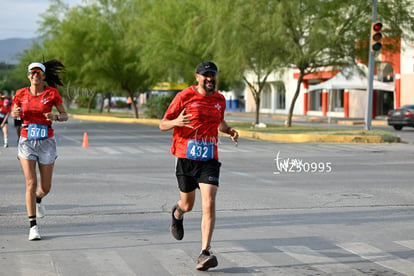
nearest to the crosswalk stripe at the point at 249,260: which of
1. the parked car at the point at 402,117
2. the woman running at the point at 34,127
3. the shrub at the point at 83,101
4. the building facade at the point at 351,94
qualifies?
the woman running at the point at 34,127

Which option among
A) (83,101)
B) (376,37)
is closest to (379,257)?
(376,37)

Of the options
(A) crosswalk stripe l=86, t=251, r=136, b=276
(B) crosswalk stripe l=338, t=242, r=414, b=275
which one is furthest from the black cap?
(B) crosswalk stripe l=338, t=242, r=414, b=275

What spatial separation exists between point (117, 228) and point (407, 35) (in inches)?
1030

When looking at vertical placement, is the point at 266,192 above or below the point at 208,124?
below

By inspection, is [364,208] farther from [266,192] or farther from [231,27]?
[231,27]

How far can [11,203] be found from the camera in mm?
10633

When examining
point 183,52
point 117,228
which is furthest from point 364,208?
point 183,52

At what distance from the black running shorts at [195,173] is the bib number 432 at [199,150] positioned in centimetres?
6

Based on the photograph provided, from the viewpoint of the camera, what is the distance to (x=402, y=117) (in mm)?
38125

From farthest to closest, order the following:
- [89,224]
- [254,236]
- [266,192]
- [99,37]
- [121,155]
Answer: [99,37] < [121,155] < [266,192] < [89,224] < [254,236]

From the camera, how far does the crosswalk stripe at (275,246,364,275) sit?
6.52m

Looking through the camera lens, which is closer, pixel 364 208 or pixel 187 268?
pixel 187 268

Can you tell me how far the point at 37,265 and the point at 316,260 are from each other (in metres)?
2.55

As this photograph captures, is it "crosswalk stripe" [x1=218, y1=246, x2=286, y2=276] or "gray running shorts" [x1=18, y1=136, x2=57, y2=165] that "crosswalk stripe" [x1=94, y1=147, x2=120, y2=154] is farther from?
"crosswalk stripe" [x1=218, y1=246, x2=286, y2=276]
